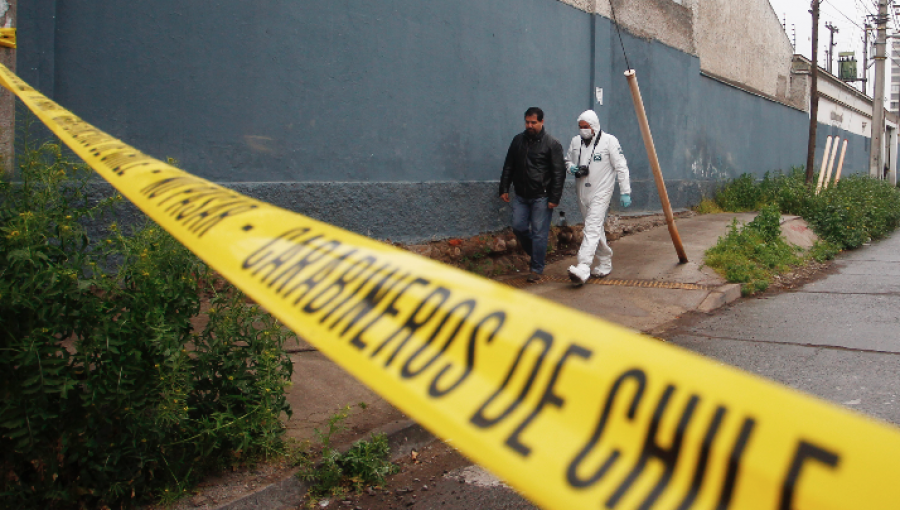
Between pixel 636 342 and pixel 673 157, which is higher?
pixel 673 157

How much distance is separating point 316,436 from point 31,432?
53.3 inches

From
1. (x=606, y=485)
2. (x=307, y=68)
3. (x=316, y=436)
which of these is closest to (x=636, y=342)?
(x=606, y=485)

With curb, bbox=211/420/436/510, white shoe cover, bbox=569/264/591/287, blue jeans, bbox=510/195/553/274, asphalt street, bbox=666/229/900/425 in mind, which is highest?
blue jeans, bbox=510/195/553/274

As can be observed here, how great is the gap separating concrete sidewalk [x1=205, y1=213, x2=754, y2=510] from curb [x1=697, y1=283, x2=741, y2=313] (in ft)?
0.03

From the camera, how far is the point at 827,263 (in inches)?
390

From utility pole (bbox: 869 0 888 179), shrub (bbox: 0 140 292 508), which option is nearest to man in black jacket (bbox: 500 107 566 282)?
shrub (bbox: 0 140 292 508)

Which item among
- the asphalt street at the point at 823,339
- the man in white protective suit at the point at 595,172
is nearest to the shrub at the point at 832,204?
the asphalt street at the point at 823,339

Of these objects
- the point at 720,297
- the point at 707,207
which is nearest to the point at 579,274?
the point at 720,297

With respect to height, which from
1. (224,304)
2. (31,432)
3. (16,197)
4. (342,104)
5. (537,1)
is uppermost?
(537,1)

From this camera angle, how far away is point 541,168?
7.47 metres

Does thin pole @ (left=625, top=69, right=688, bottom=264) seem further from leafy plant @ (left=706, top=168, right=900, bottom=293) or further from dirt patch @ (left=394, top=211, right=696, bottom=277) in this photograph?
dirt patch @ (left=394, top=211, right=696, bottom=277)

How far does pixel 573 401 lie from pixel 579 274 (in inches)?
250

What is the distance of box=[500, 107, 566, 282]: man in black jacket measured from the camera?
7445 mm

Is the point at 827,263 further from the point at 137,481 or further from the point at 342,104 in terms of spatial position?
the point at 137,481
